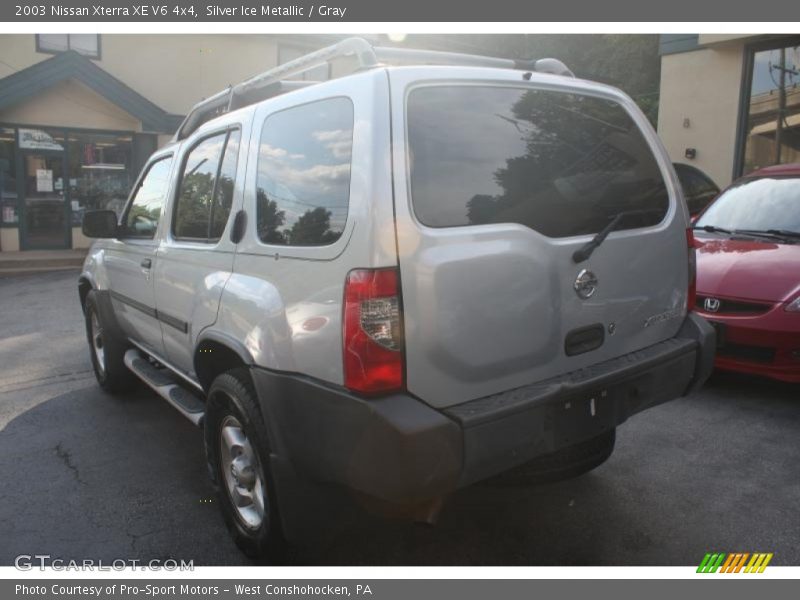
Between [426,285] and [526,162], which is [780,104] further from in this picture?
[426,285]

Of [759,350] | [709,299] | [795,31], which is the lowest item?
[759,350]

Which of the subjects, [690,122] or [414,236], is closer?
[414,236]

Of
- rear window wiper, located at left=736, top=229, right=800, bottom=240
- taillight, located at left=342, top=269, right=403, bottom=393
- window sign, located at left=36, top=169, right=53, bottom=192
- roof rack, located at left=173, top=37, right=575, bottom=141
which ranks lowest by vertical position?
taillight, located at left=342, top=269, right=403, bottom=393

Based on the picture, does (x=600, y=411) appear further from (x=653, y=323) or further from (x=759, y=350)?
(x=759, y=350)

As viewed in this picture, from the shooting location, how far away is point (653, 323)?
3.07 metres

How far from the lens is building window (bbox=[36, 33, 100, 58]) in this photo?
1545 cm

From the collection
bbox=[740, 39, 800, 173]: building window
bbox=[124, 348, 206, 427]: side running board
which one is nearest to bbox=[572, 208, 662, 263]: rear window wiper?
bbox=[124, 348, 206, 427]: side running board

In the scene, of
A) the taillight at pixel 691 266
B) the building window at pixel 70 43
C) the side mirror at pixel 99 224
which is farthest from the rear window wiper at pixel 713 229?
the building window at pixel 70 43

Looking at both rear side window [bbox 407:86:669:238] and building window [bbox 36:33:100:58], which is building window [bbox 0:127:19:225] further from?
rear side window [bbox 407:86:669:238]

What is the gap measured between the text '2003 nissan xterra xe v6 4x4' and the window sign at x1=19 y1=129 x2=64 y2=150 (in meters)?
14.3

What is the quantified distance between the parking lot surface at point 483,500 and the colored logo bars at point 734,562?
0.05 meters

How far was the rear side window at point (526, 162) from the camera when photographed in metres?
2.44
